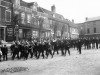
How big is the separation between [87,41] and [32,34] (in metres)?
12.8

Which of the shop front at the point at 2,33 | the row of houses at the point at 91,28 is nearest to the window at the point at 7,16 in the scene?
the shop front at the point at 2,33

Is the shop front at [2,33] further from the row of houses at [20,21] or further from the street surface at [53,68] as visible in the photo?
the street surface at [53,68]

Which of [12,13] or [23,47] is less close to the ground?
[12,13]

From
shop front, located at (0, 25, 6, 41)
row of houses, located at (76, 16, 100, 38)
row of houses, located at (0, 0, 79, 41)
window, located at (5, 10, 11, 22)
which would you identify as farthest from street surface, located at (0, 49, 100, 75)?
row of houses, located at (76, 16, 100, 38)

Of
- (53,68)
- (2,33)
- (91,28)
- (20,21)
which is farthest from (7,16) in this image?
(91,28)

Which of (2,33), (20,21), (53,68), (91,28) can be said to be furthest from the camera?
(91,28)

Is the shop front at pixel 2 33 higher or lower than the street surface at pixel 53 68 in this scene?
higher

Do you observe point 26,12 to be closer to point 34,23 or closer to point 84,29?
point 34,23

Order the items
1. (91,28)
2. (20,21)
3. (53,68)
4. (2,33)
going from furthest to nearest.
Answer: (91,28) → (20,21) → (2,33) → (53,68)

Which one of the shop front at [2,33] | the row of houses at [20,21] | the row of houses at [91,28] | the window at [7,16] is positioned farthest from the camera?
the row of houses at [91,28]

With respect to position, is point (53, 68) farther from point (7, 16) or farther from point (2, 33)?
point (7, 16)

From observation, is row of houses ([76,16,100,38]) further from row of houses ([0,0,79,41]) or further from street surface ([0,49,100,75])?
street surface ([0,49,100,75])

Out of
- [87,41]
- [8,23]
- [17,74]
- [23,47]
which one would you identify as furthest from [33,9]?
[17,74]

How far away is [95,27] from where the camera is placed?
196 ft
